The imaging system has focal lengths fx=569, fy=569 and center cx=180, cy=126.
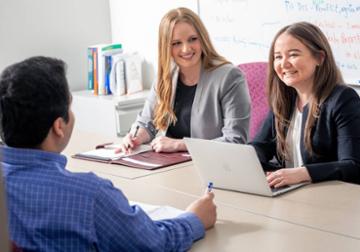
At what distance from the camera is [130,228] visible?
4.15 ft

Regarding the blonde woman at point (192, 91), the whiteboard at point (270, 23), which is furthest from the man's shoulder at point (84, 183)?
the whiteboard at point (270, 23)

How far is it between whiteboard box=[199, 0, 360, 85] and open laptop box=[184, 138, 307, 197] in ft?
4.28

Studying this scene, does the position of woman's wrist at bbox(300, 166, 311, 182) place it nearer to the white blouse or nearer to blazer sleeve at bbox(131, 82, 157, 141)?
the white blouse

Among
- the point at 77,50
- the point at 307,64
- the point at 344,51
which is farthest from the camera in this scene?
the point at 77,50

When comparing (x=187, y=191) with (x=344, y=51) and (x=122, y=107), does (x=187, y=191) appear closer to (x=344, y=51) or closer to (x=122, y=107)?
(x=344, y=51)

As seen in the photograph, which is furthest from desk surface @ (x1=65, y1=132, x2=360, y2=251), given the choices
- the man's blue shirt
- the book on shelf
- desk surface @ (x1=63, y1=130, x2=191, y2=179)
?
the book on shelf

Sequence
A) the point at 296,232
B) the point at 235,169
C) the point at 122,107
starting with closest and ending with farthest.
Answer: the point at 296,232 → the point at 235,169 → the point at 122,107

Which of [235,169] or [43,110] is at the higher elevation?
[43,110]

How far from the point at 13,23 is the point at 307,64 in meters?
2.49

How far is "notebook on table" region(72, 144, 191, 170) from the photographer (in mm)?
2207

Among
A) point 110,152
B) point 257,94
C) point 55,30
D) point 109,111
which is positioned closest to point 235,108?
point 257,94

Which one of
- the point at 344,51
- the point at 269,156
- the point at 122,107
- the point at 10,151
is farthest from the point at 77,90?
the point at 10,151

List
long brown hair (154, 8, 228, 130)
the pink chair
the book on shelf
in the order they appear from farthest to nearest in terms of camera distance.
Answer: the book on shelf
the pink chair
long brown hair (154, 8, 228, 130)

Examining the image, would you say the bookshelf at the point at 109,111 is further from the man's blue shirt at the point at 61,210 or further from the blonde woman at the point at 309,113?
the man's blue shirt at the point at 61,210
